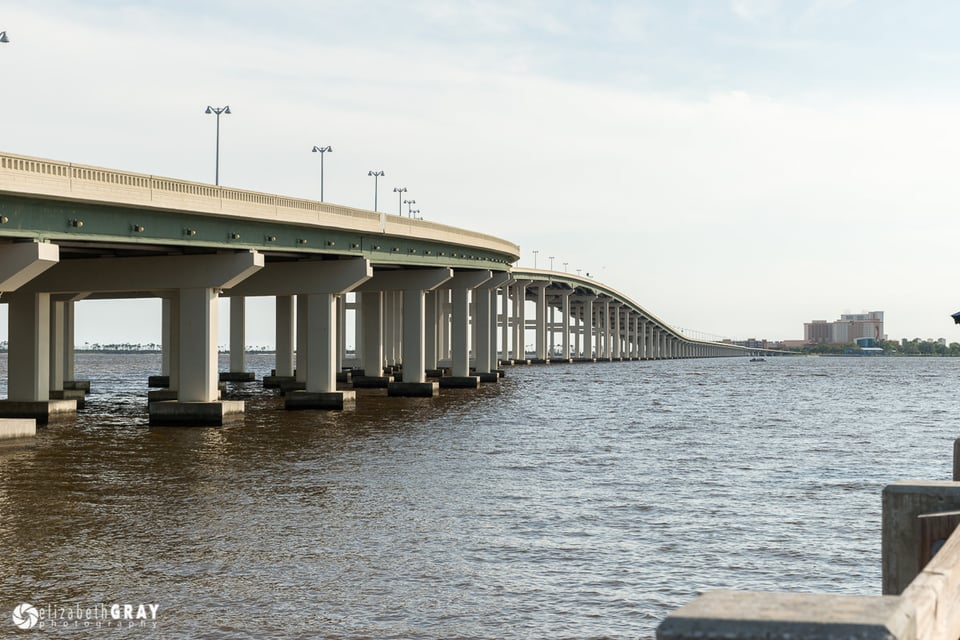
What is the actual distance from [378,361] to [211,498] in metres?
61.9

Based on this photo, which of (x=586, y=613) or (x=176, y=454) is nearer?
(x=586, y=613)

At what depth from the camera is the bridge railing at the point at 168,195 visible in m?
37.2

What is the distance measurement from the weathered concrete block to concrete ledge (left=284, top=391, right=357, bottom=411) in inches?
2030

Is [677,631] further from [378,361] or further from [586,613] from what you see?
[378,361]

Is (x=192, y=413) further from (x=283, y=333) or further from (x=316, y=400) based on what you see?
(x=283, y=333)

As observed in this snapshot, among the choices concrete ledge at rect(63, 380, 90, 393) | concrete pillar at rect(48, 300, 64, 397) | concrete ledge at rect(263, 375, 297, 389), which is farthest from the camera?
concrete ledge at rect(263, 375, 297, 389)

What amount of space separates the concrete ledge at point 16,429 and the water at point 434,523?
85cm

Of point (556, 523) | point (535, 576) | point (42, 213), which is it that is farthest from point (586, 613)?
point (42, 213)

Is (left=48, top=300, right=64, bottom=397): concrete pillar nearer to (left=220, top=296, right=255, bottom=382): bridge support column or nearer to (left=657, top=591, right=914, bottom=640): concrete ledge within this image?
(left=220, top=296, right=255, bottom=382): bridge support column

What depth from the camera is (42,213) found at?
3853 centimetres

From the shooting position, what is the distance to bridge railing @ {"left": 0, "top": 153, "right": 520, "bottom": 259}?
37.2 meters

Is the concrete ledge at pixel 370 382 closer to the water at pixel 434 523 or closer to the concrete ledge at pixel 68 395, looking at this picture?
the concrete ledge at pixel 68 395

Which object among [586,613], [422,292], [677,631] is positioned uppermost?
[422,292]

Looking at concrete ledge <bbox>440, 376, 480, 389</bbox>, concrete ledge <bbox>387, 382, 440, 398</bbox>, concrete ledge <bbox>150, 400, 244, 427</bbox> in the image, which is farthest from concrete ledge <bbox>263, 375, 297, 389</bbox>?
concrete ledge <bbox>150, 400, 244, 427</bbox>
